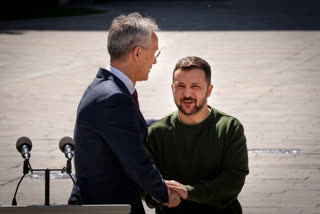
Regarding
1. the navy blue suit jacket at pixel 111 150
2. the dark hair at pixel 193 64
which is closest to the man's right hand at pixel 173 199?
the navy blue suit jacket at pixel 111 150

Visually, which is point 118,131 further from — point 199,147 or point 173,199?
point 199,147

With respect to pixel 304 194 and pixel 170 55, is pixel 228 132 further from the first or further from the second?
pixel 170 55

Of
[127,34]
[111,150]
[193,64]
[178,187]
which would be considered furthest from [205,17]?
[111,150]

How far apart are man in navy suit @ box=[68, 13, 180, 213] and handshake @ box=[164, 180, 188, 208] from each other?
0.02 meters

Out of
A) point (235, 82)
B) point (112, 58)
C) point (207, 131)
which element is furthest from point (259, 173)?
point (235, 82)

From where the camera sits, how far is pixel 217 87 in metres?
13.8

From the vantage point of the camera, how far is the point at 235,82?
566 inches

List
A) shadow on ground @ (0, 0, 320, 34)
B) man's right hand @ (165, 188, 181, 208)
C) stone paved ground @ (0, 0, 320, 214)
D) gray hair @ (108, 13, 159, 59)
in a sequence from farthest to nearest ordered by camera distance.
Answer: shadow on ground @ (0, 0, 320, 34) → stone paved ground @ (0, 0, 320, 214) → man's right hand @ (165, 188, 181, 208) → gray hair @ (108, 13, 159, 59)

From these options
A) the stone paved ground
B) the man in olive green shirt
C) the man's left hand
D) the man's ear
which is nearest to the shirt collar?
the man's ear

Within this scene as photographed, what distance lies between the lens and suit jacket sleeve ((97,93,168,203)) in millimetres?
3791

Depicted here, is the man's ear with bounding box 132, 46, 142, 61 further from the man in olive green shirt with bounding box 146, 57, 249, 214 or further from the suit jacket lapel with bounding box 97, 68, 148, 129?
the man in olive green shirt with bounding box 146, 57, 249, 214

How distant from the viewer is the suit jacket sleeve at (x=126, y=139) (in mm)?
3791

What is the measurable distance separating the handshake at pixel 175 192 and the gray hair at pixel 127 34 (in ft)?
2.54

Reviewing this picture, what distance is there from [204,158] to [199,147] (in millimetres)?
71
